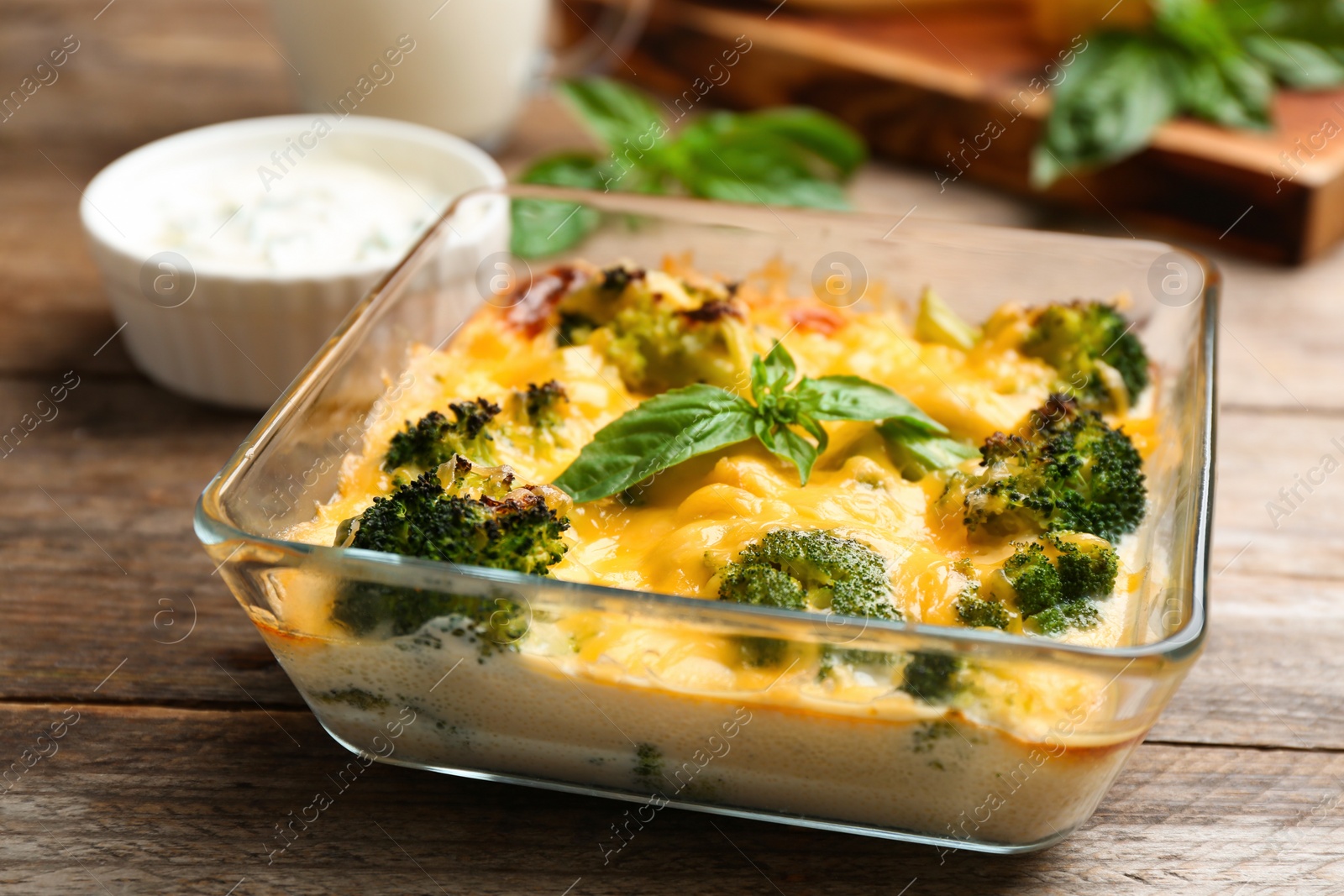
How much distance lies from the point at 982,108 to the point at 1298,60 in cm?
89

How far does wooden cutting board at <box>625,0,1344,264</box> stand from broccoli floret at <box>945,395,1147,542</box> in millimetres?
1628

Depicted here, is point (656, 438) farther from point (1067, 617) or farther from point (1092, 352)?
point (1092, 352)

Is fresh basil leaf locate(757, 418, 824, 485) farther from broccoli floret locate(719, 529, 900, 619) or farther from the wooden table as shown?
the wooden table

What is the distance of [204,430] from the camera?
277cm

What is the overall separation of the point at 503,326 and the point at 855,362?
0.63 metres

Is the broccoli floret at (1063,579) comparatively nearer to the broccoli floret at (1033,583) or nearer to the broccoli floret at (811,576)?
the broccoli floret at (1033,583)

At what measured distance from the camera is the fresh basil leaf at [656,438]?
6.36 ft

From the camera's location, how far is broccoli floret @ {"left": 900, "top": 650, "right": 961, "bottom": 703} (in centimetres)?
151

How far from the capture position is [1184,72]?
350 centimetres

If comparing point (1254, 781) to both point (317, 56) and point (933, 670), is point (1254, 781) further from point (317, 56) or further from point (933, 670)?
point (317, 56)
